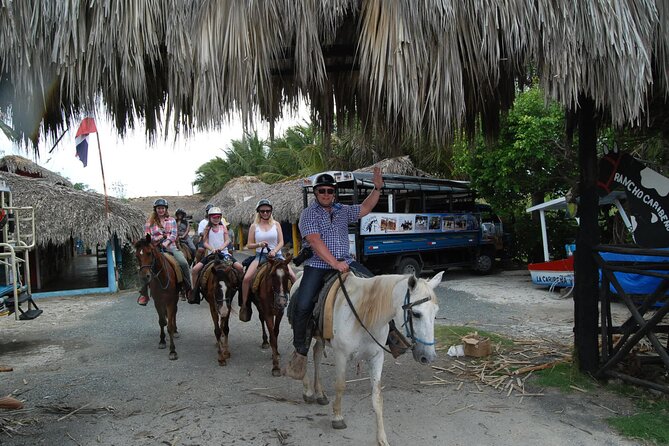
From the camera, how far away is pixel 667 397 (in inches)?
163

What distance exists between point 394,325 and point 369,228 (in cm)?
857

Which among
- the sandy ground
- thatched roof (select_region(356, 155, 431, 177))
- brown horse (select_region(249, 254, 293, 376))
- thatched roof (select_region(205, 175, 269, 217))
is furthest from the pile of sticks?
thatched roof (select_region(205, 175, 269, 217))

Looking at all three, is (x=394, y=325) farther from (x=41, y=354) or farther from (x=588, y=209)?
(x=41, y=354)

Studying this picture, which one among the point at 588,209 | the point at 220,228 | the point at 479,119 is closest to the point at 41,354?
the point at 220,228

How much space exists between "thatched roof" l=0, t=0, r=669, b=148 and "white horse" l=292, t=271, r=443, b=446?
50.4 inches

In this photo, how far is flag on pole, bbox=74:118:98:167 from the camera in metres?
3.53

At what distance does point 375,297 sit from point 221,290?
292 centimetres

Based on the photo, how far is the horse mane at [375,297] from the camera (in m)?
3.49

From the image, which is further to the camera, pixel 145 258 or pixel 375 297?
pixel 145 258

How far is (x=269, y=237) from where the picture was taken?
20.7ft

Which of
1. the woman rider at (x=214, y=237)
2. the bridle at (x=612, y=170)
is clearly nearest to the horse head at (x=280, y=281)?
the woman rider at (x=214, y=237)

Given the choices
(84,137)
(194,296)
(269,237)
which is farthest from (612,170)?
(194,296)

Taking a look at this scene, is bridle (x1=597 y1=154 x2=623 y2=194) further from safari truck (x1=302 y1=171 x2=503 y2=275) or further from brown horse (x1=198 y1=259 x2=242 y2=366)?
safari truck (x1=302 y1=171 x2=503 y2=275)

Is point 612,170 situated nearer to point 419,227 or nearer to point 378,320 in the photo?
point 378,320
